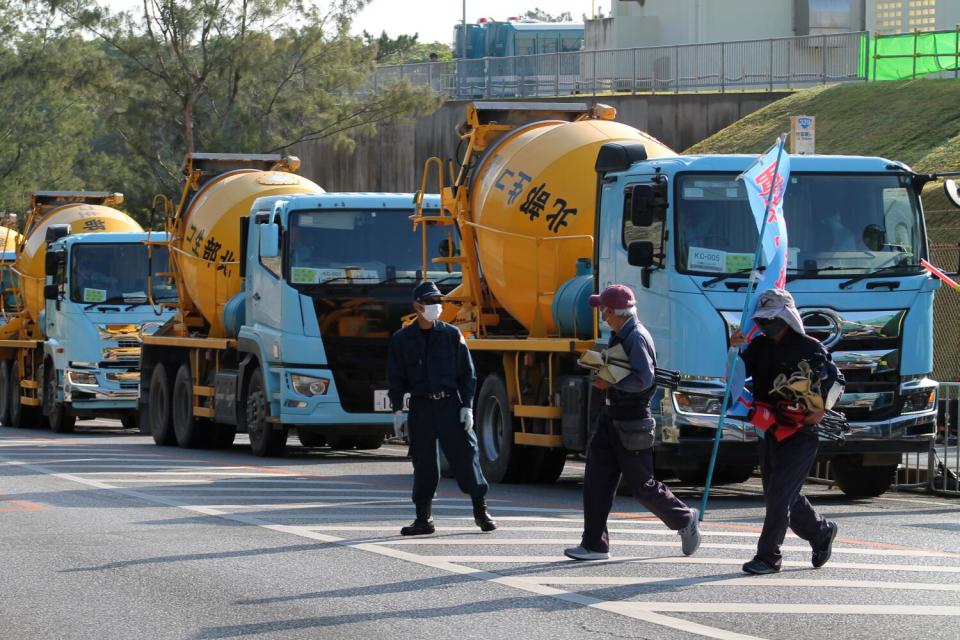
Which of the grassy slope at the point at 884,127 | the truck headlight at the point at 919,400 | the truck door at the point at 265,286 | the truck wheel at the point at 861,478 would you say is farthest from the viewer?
the grassy slope at the point at 884,127

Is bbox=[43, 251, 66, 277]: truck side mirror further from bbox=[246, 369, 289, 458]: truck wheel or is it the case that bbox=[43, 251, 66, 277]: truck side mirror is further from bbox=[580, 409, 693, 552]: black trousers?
bbox=[580, 409, 693, 552]: black trousers

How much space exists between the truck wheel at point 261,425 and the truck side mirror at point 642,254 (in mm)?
7164

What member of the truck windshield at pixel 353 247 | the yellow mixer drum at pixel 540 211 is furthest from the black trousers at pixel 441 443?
the truck windshield at pixel 353 247

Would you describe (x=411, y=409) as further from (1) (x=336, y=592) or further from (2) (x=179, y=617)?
(2) (x=179, y=617)

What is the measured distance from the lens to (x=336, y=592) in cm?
998

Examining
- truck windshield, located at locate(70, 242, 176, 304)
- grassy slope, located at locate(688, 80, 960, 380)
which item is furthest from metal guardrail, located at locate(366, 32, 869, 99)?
truck windshield, located at locate(70, 242, 176, 304)

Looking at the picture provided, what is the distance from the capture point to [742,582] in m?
10.2

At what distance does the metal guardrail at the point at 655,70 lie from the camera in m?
41.2

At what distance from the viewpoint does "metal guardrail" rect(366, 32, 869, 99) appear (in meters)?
41.2

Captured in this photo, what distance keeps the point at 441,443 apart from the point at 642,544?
156cm

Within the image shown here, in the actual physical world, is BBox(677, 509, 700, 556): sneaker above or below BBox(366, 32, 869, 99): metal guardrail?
below

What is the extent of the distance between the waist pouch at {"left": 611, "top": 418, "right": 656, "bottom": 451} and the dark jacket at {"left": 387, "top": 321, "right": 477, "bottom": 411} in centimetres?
177

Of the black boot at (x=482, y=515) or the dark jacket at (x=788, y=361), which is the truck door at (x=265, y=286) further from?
the dark jacket at (x=788, y=361)

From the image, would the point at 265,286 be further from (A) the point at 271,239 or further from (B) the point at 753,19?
(B) the point at 753,19
